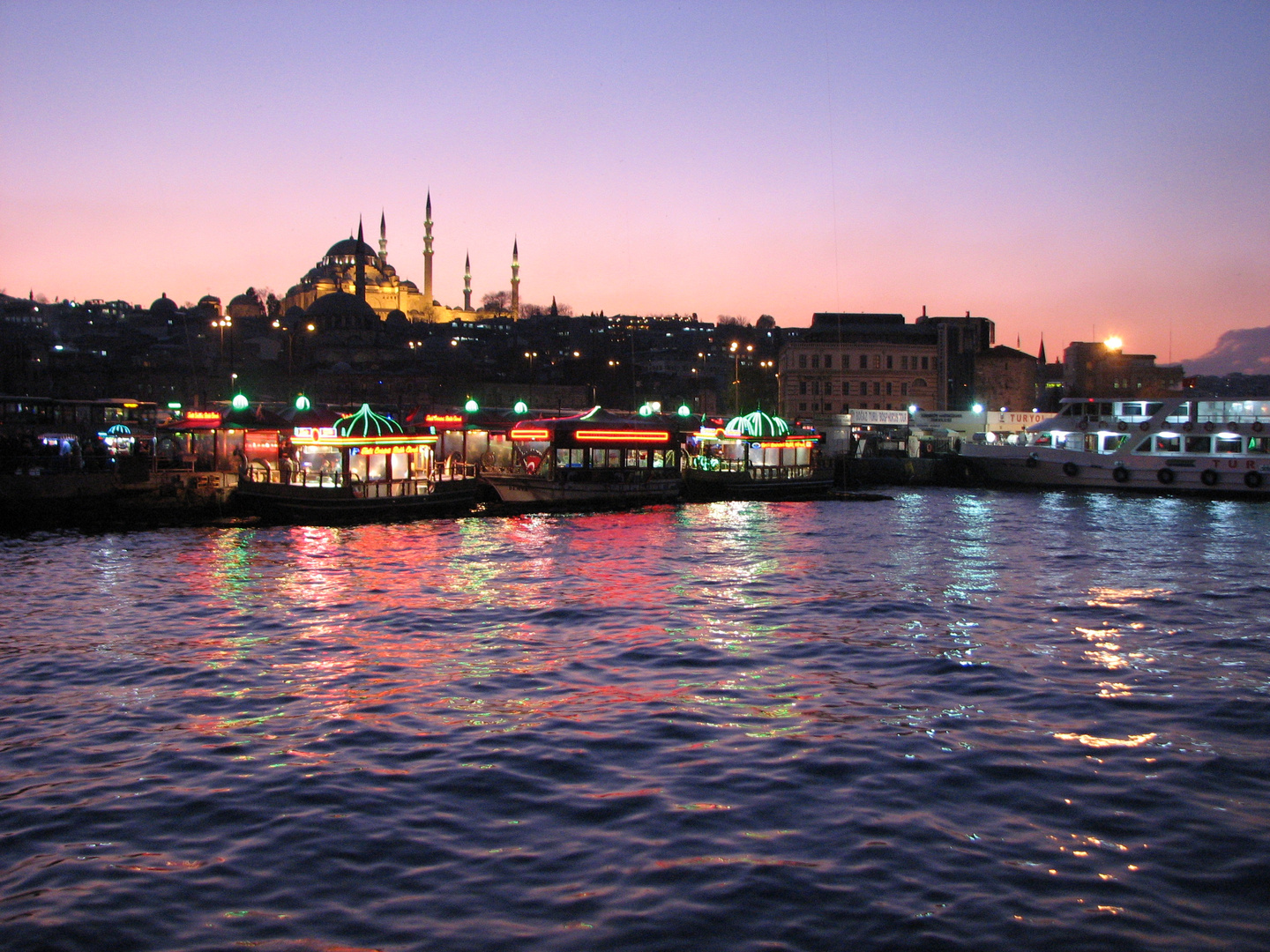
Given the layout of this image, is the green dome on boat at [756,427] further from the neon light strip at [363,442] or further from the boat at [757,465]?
the neon light strip at [363,442]

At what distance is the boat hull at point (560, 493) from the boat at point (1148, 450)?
2224 cm

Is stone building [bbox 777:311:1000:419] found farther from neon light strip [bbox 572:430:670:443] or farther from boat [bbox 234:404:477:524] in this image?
boat [bbox 234:404:477:524]

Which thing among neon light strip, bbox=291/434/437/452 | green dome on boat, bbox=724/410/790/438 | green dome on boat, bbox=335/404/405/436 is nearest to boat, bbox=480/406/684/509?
neon light strip, bbox=291/434/437/452

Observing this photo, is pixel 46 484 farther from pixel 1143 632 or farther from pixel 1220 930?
pixel 1220 930

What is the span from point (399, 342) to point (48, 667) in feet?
378

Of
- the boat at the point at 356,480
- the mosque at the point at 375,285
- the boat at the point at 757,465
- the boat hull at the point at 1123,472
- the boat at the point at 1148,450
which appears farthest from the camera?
the mosque at the point at 375,285

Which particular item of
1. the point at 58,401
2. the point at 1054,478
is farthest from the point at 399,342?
the point at 1054,478

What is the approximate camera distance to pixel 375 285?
14500 centimetres

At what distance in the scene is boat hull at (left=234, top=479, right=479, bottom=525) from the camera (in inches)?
1210

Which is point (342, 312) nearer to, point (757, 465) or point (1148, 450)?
point (757, 465)

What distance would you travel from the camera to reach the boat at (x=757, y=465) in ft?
138

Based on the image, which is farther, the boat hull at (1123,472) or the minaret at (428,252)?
the minaret at (428,252)

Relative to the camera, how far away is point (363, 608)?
54.0 ft

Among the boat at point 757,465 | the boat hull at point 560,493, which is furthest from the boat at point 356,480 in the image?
the boat at point 757,465
